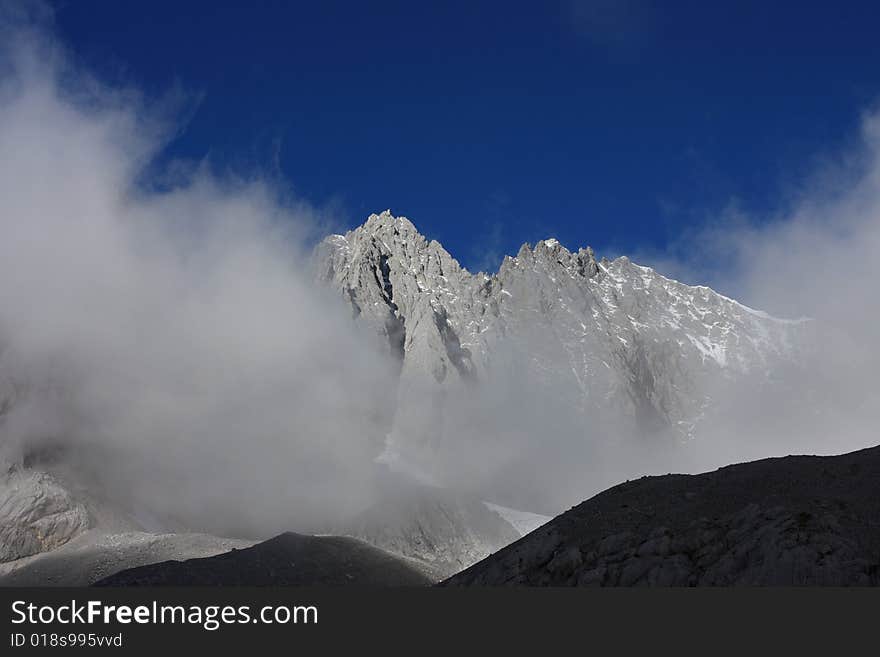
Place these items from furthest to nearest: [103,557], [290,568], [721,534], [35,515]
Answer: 1. [35,515]
2. [103,557]
3. [290,568]
4. [721,534]

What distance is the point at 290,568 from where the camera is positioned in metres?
102

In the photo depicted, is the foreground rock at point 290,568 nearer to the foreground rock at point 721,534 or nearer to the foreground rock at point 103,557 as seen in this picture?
the foreground rock at point 103,557

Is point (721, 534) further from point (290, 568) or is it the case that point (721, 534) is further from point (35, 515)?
point (35, 515)

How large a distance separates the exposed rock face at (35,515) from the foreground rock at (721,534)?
387 feet

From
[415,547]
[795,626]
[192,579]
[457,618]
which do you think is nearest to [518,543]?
[457,618]

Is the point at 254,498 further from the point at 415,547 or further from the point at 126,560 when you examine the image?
the point at 126,560

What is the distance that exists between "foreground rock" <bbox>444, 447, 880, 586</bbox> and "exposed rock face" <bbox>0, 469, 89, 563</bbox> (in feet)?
387

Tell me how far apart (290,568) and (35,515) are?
7484 cm

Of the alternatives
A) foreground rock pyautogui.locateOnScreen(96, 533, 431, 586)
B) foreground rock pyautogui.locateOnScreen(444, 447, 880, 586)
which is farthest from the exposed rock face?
foreground rock pyautogui.locateOnScreen(444, 447, 880, 586)

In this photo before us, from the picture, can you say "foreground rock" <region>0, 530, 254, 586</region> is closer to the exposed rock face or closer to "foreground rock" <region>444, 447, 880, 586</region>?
the exposed rock face

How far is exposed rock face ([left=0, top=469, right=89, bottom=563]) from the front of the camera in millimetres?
148375

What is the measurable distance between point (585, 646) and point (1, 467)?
16172 centimetres

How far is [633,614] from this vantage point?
33.7 m

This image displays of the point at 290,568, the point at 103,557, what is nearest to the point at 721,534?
the point at 290,568
